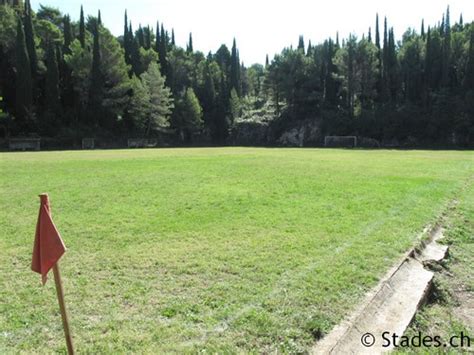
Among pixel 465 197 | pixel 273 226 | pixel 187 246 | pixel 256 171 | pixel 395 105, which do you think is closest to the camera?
pixel 187 246

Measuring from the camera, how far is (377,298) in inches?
188

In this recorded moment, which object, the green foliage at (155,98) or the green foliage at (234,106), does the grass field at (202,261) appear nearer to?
the green foliage at (155,98)

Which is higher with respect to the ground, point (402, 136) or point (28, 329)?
point (402, 136)

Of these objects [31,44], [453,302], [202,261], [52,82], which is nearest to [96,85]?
[52,82]

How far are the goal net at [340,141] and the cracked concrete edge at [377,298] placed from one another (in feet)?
150

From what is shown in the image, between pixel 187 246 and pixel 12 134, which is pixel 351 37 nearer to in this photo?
pixel 12 134

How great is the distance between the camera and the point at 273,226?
26.0ft

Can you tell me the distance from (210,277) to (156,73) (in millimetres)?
49498

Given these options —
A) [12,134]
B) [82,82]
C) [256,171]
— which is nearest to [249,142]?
[82,82]

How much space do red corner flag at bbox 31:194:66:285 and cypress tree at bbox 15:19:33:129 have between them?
46874 millimetres

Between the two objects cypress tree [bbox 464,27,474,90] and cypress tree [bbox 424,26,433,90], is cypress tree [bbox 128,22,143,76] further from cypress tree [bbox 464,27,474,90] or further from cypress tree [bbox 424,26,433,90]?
cypress tree [bbox 464,27,474,90]

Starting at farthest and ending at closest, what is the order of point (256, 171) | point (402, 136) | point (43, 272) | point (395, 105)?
point (395, 105)
point (402, 136)
point (256, 171)
point (43, 272)

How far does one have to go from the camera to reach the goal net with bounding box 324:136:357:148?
52.3 metres

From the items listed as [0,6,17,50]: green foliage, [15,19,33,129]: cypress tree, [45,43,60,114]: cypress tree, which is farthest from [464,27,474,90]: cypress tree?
[0,6,17,50]: green foliage
